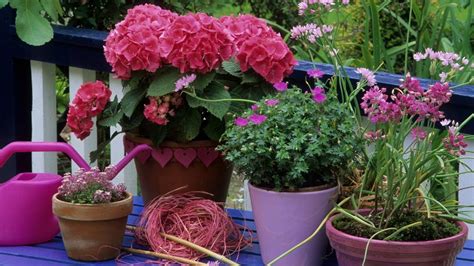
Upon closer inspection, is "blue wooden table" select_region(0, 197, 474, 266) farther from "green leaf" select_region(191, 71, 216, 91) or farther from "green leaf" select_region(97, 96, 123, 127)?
"green leaf" select_region(191, 71, 216, 91)

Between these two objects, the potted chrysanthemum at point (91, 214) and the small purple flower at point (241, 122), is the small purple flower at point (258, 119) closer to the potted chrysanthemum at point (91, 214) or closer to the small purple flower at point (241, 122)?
the small purple flower at point (241, 122)

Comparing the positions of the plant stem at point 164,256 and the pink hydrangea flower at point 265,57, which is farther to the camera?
the pink hydrangea flower at point 265,57

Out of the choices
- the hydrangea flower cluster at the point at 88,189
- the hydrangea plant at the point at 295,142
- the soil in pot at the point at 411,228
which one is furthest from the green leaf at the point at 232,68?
the soil in pot at the point at 411,228

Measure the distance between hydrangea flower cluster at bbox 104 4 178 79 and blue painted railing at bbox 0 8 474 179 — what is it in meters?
0.43

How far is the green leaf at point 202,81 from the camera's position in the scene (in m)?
1.90

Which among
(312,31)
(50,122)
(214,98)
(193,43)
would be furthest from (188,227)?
(50,122)

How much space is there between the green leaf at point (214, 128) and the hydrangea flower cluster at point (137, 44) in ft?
0.64

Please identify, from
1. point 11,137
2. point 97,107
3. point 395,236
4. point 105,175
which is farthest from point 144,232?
point 11,137

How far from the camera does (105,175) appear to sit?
185cm

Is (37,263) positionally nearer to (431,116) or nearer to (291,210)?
(291,210)

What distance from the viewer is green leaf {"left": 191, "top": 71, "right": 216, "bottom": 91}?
1901 mm

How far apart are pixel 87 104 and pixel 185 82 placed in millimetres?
340

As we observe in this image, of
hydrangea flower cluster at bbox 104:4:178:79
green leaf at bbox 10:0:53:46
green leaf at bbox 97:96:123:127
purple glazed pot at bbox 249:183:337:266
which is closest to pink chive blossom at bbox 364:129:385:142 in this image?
purple glazed pot at bbox 249:183:337:266

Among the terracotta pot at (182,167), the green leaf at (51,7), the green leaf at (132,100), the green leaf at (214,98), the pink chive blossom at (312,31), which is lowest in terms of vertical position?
the terracotta pot at (182,167)
